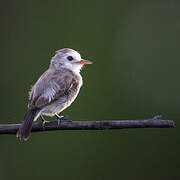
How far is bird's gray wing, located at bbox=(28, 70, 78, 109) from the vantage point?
6.83 meters

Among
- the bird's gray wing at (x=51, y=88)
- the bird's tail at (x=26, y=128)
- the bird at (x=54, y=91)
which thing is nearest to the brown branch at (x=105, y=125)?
the bird's tail at (x=26, y=128)

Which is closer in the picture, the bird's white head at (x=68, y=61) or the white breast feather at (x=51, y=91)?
the white breast feather at (x=51, y=91)

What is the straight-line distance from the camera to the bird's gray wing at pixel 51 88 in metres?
6.83

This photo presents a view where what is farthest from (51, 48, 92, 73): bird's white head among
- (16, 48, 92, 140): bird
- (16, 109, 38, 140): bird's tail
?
(16, 109, 38, 140): bird's tail

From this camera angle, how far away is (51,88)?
707 cm

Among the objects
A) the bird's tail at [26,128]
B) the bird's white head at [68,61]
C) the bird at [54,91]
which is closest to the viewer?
the bird's tail at [26,128]

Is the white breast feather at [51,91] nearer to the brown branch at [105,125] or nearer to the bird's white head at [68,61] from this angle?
the brown branch at [105,125]

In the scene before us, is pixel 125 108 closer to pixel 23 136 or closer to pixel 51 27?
pixel 51 27

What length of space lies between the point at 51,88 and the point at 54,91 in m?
0.07

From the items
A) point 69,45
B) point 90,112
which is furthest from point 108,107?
point 69,45

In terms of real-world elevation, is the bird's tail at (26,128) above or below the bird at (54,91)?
below

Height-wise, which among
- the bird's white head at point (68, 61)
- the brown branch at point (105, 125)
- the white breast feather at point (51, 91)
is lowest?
the brown branch at point (105, 125)

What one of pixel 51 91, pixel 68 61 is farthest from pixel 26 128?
pixel 68 61

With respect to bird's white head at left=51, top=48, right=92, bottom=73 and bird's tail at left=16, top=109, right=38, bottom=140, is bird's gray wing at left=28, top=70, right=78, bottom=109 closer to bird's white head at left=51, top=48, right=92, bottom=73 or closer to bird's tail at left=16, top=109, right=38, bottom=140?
bird's tail at left=16, top=109, right=38, bottom=140
